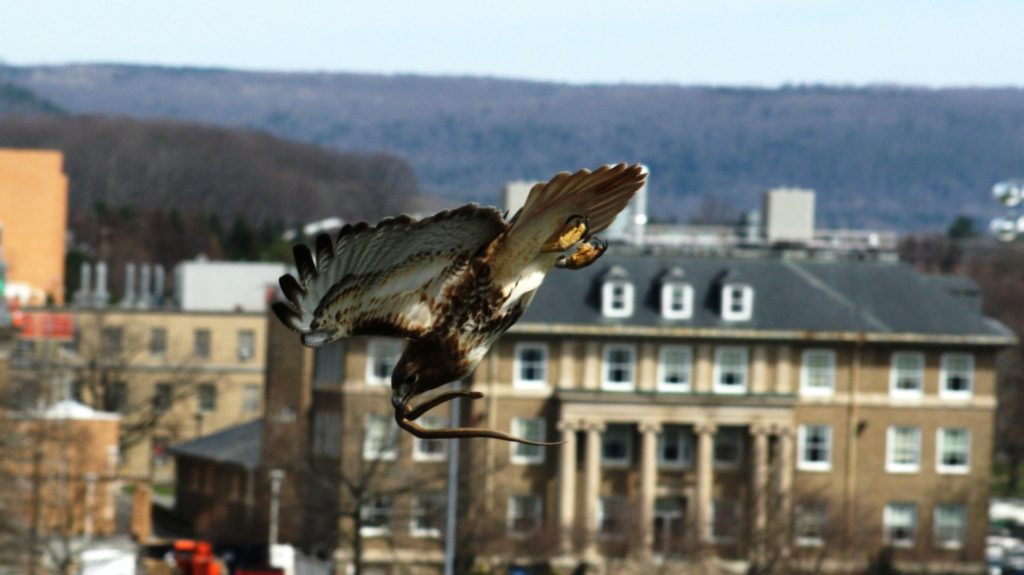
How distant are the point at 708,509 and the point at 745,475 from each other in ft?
7.55

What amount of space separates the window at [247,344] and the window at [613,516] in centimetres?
4374

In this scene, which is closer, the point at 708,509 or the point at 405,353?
the point at 405,353

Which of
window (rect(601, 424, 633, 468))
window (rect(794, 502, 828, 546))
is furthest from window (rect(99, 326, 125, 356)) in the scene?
window (rect(794, 502, 828, 546))

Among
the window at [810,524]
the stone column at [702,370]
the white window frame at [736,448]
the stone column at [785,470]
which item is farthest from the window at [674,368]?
the window at [810,524]

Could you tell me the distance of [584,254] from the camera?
5.85 metres

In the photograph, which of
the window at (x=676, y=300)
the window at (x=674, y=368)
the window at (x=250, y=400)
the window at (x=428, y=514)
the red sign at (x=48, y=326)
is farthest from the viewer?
the window at (x=250, y=400)

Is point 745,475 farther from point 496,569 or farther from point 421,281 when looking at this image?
point 421,281

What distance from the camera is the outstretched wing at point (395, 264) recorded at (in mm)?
5574

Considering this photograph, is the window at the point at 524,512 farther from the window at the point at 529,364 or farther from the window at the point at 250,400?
the window at the point at 250,400

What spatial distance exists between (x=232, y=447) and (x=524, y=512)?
18344 millimetres

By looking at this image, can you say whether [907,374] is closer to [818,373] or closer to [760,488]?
[818,373]

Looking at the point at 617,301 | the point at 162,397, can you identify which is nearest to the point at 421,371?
the point at 617,301

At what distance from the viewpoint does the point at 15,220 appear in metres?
159

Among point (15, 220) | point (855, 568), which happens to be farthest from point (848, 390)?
point (15, 220)
